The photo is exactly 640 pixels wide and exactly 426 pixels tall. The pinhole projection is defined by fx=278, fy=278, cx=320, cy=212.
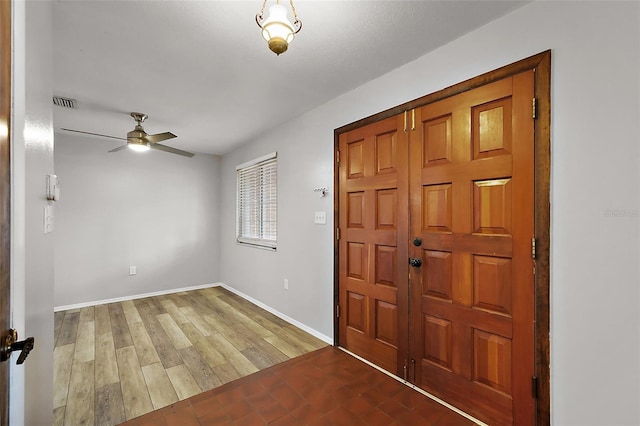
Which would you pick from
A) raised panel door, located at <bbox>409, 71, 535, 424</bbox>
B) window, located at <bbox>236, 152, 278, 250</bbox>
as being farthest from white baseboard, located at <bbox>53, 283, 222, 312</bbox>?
raised panel door, located at <bbox>409, 71, 535, 424</bbox>

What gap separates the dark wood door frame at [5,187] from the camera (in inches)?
27.8

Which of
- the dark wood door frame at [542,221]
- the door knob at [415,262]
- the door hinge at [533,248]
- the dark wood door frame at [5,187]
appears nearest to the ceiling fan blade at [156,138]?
the dark wood door frame at [5,187]

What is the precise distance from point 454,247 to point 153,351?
9.15ft

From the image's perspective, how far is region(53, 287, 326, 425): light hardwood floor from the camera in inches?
76.0

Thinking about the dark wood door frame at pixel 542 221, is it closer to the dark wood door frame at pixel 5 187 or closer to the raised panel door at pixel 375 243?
the raised panel door at pixel 375 243

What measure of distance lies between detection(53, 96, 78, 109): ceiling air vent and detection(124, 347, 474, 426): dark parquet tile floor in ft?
9.26

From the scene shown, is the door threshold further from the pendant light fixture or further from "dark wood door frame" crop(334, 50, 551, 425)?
the pendant light fixture

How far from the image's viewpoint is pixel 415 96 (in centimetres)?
206

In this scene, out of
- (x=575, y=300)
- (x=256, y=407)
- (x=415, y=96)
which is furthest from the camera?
(x=415, y=96)

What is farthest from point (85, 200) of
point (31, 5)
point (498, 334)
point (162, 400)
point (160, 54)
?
point (498, 334)

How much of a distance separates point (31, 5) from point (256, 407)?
2.33 meters

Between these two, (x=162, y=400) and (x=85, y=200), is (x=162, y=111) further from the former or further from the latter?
(x=162, y=400)

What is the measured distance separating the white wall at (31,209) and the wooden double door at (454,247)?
6.58 feet

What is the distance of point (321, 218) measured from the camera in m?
2.88
